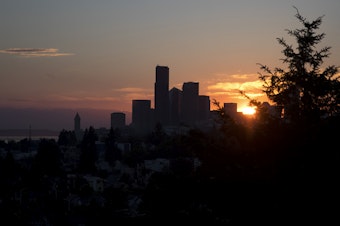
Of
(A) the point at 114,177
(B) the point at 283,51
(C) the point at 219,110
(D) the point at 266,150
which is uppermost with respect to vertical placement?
(B) the point at 283,51

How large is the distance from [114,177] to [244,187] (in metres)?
89.4

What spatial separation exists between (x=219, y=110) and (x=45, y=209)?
39022mm

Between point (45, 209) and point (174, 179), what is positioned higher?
point (174, 179)

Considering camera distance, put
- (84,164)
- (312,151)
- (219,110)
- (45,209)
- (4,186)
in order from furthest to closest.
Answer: (84,164) → (4,186) → (45,209) → (219,110) → (312,151)

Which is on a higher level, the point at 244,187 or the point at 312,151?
the point at 312,151

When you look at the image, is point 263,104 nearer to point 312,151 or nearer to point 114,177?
point 312,151

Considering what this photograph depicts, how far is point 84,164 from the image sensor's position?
323ft

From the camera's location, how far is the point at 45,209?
48281 mm

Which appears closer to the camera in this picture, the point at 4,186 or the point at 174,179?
the point at 174,179

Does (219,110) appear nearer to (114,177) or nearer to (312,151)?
(312,151)

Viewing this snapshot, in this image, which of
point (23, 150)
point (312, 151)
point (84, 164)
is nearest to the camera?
point (312, 151)


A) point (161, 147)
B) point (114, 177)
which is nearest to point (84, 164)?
point (114, 177)

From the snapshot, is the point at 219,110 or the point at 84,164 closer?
the point at 219,110

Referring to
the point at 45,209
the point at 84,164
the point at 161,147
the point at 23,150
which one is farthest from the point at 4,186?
the point at 23,150
